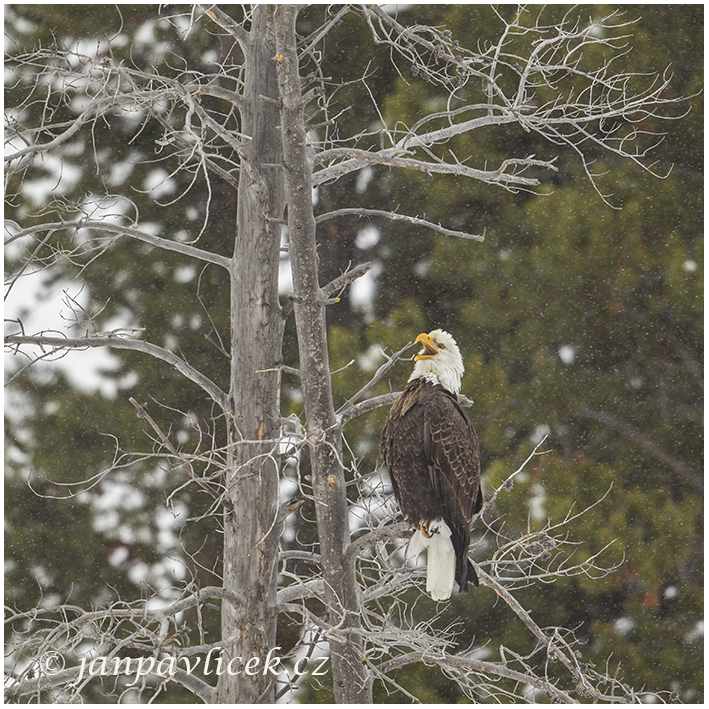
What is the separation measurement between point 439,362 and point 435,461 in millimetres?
444

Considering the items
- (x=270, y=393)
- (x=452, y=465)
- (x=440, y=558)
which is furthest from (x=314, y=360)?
(x=440, y=558)

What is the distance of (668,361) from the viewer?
6.45 m

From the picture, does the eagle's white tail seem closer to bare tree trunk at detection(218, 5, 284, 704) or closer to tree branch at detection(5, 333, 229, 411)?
bare tree trunk at detection(218, 5, 284, 704)

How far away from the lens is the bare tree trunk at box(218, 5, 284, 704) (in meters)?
3.93

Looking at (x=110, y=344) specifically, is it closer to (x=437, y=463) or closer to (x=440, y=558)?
(x=437, y=463)

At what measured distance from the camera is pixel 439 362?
11.4ft

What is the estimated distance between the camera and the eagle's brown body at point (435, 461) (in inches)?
130

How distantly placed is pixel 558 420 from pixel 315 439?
3.34 metres

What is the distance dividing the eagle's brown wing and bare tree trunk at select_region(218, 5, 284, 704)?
36.6 inches

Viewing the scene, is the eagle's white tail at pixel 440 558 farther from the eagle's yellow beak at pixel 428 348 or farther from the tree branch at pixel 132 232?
the tree branch at pixel 132 232

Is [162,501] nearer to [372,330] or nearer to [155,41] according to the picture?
[372,330]

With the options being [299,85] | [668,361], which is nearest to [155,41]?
[299,85]

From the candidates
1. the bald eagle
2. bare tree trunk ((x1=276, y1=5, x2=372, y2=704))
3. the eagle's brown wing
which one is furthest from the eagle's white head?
bare tree trunk ((x1=276, y1=5, x2=372, y2=704))

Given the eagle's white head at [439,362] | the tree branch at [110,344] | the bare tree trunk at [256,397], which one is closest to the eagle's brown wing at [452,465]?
the eagle's white head at [439,362]
